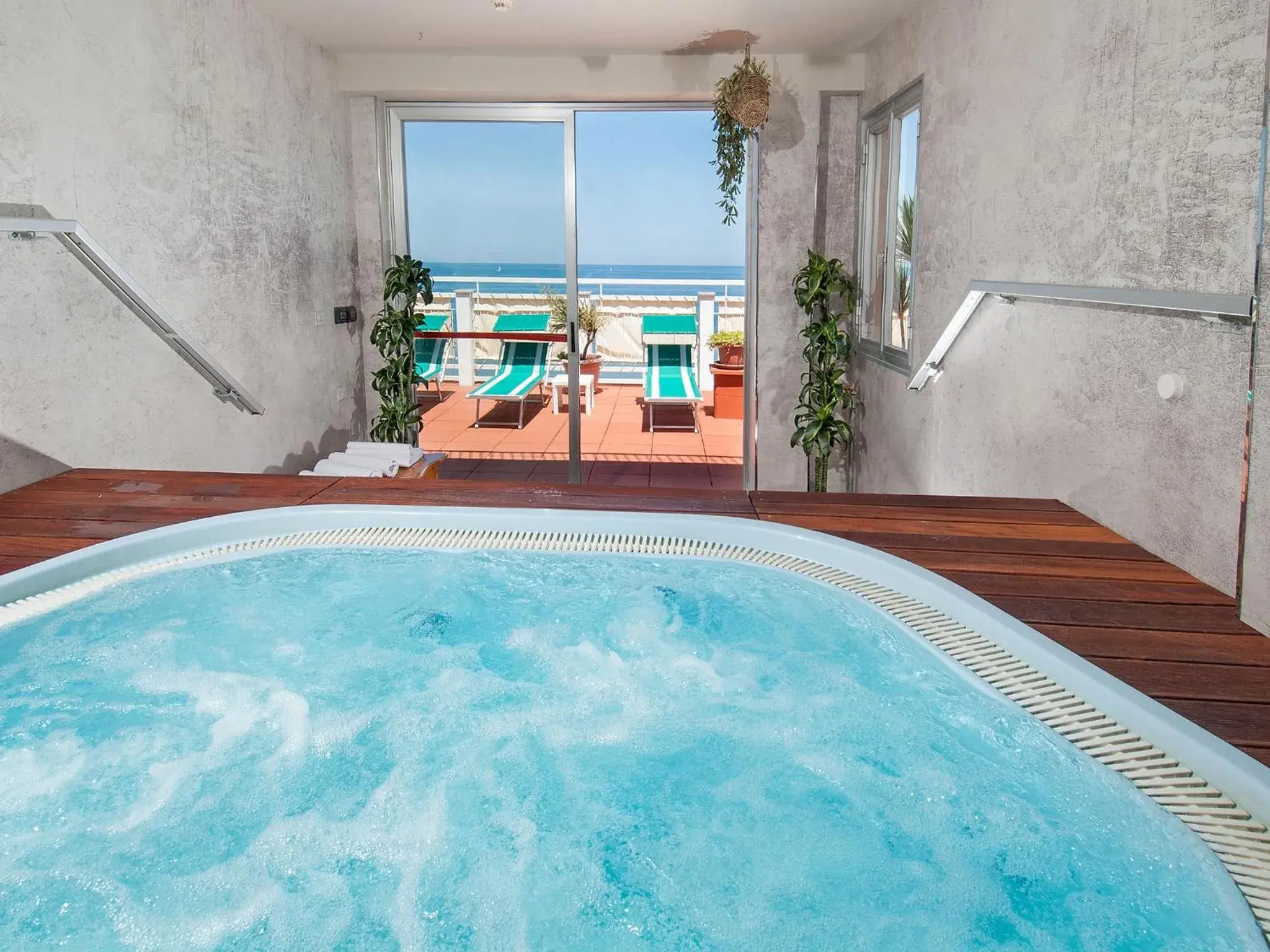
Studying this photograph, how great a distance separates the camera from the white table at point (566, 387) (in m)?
5.65

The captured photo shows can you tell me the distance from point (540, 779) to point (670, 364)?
206 inches

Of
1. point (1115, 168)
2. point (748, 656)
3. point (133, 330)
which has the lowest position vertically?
point (748, 656)

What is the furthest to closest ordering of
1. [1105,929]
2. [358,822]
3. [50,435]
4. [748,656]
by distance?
1. [50,435]
2. [748,656]
3. [358,822]
4. [1105,929]

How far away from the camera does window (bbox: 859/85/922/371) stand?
13.1 feet

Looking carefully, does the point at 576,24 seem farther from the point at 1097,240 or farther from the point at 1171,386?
the point at 1171,386

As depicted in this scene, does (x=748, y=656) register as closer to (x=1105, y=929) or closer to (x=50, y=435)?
(x=1105, y=929)

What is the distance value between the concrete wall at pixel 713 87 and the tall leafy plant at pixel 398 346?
678mm

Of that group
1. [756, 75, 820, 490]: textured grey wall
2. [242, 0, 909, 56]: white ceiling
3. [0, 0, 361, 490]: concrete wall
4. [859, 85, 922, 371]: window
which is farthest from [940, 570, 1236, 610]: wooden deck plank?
[756, 75, 820, 490]: textured grey wall

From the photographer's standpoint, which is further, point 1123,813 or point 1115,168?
point 1115,168

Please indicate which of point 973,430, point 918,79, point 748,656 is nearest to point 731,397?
point 918,79

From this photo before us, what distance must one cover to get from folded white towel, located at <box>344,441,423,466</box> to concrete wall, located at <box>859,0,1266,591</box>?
2.19 meters

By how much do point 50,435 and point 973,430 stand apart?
112 inches

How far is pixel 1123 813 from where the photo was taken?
1.36 metres

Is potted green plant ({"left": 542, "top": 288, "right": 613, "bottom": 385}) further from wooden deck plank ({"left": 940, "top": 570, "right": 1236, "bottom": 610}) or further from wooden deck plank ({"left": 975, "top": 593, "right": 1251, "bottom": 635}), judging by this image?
wooden deck plank ({"left": 975, "top": 593, "right": 1251, "bottom": 635})
